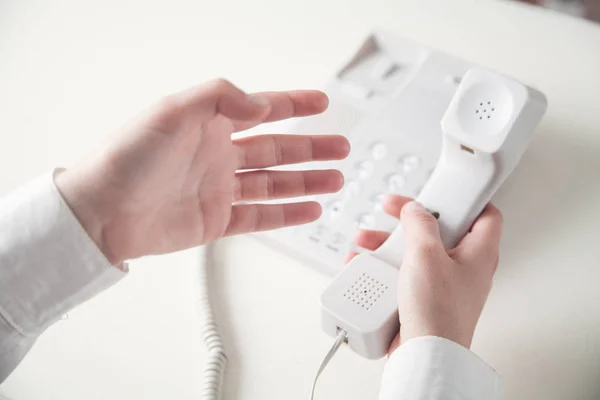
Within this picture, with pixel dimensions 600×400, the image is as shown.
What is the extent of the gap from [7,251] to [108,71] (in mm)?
440

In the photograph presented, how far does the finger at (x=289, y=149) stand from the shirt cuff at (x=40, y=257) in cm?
18

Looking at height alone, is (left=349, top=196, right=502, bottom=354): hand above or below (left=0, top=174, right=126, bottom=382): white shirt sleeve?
below

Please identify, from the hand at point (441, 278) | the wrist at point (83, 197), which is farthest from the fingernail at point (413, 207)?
the wrist at point (83, 197)

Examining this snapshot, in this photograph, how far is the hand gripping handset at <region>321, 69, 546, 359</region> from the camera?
60 cm

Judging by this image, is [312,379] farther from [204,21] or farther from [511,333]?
[204,21]

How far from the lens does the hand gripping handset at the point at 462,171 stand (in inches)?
23.7

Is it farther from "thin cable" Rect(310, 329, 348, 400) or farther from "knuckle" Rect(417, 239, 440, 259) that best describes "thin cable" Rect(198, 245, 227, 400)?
"knuckle" Rect(417, 239, 440, 259)

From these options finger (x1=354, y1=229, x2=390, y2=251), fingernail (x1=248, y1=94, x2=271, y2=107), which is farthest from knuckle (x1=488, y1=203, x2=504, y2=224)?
fingernail (x1=248, y1=94, x2=271, y2=107)

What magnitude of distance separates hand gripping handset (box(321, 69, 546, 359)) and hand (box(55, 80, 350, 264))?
0.10 m

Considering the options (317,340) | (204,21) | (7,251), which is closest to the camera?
(7,251)

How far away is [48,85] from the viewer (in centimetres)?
92

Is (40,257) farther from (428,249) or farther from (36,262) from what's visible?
(428,249)

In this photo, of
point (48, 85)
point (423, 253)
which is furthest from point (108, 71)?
point (423, 253)

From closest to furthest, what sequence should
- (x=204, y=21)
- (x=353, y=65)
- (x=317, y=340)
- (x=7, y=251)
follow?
(x=7, y=251)
(x=317, y=340)
(x=353, y=65)
(x=204, y=21)
